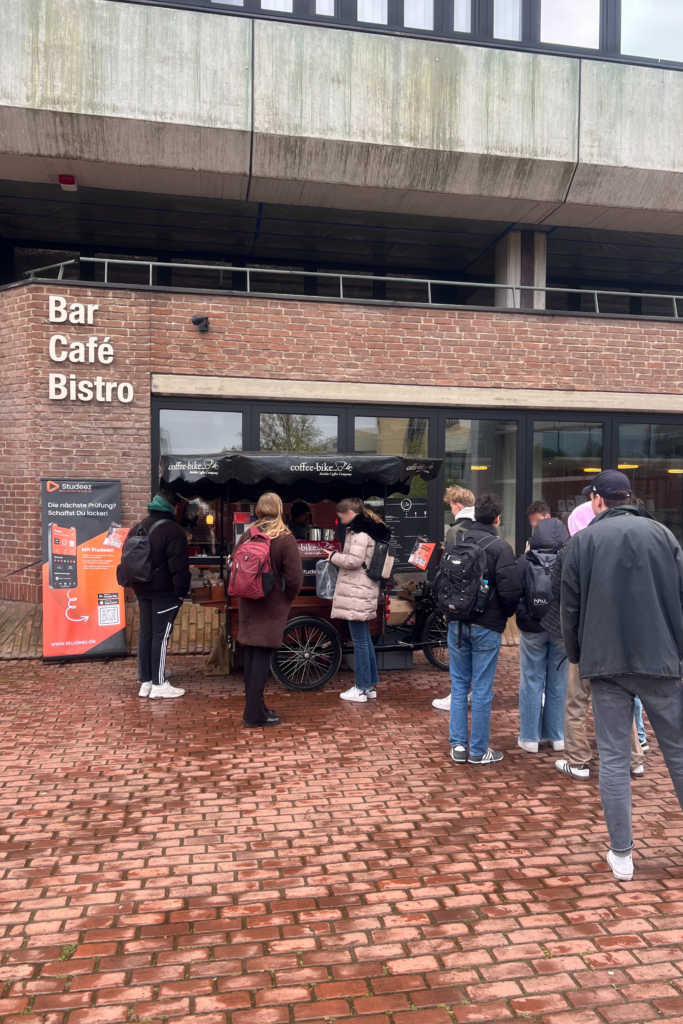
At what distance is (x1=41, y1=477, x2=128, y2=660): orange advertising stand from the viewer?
817 centimetres

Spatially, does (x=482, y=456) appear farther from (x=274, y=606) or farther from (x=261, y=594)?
(x=261, y=594)

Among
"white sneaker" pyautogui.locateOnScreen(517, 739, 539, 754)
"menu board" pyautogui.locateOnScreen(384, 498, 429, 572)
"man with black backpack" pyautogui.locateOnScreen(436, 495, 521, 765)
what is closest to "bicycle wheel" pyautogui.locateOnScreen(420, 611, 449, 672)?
"white sneaker" pyautogui.locateOnScreen(517, 739, 539, 754)

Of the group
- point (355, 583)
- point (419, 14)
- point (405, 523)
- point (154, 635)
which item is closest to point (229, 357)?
point (405, 523)

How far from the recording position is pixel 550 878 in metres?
3.68

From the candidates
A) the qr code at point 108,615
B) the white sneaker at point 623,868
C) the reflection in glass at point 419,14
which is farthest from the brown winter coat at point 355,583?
the reflection in glass at point 419,14

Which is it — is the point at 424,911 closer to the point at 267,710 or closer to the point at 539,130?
the point at 267,710

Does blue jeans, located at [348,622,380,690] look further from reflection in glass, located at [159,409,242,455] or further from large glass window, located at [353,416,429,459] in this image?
large glass window, located at [353,416,429,459]

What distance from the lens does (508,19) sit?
11.4 m

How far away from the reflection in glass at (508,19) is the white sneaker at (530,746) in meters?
10.9

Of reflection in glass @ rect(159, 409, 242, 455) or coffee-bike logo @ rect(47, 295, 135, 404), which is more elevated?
coffee-bike logo @ rect(47, 295, 135, 404)

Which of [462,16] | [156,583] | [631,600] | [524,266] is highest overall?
[462,16]

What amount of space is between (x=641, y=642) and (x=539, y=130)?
391 inches

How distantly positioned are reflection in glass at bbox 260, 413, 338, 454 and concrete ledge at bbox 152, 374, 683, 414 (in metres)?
0.34

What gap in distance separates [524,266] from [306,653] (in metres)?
8.49
